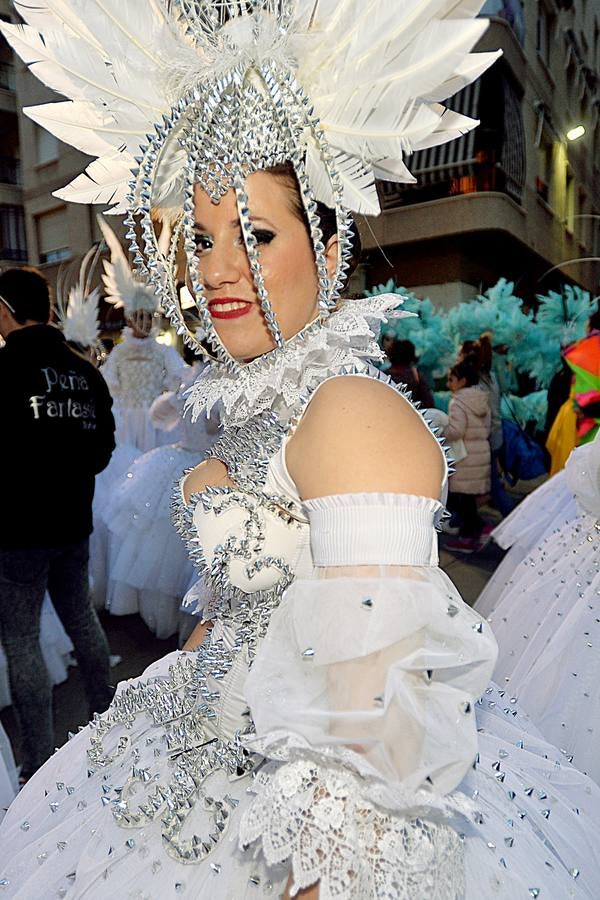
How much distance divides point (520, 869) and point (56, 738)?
2.34 metres

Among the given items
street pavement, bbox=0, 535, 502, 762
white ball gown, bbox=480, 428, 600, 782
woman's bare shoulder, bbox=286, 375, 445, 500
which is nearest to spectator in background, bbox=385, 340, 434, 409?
street pavement, bbox=0, 535, 502, 762

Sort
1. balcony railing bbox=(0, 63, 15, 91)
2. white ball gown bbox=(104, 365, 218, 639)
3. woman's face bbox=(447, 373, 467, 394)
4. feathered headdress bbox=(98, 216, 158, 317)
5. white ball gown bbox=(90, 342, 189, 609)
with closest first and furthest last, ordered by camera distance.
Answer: balcony railing bbox=(0, 63, 15, 91), white ball gown bbox=(104, 365, 218, 639), feathered headdress bbox=(98, 216, 158, 317), white ball gown bbox=(90, 342, 189, 609), woman's face bbox=(447, 373, 467, 394)

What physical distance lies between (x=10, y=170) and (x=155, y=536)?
211 cm

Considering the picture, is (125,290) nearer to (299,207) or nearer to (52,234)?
(52,234)

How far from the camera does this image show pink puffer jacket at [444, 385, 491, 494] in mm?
5105

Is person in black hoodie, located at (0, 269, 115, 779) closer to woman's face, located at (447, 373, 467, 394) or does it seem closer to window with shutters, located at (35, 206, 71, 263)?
window with shutters, located at (35, 206, 71, 263)

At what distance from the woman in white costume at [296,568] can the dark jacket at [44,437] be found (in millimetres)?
1184

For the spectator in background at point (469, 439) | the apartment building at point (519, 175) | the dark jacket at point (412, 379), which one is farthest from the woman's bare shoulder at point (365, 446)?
the spectator in background at point (469, 439)

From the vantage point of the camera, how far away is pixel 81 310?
454cm

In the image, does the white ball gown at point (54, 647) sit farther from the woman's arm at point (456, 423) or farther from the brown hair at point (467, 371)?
the brown hair at point (467, 371)

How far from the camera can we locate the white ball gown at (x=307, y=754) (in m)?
0.66

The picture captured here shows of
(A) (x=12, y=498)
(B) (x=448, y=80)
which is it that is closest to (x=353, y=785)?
(B) (x=448, y=80)

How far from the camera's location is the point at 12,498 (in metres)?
2.22

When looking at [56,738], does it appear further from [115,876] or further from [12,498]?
[115,876]
